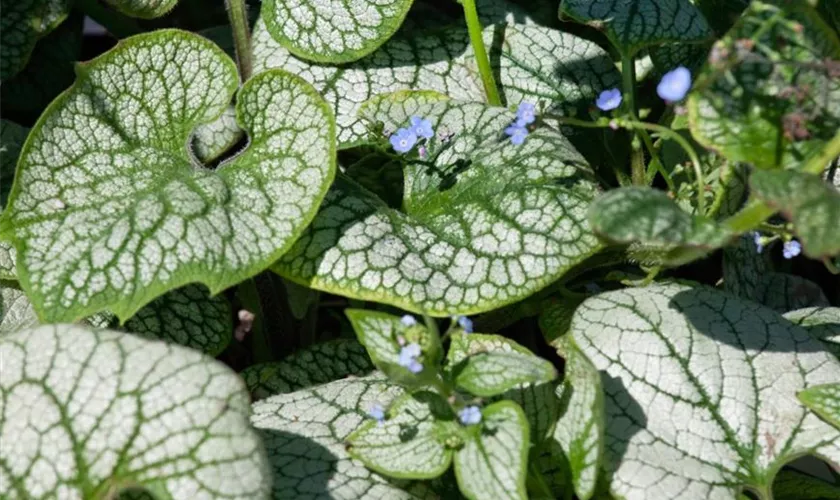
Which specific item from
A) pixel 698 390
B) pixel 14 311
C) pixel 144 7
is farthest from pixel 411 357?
pixel 144 7

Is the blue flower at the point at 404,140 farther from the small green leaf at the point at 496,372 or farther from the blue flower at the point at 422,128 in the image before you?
the small green leaf at the point at 496,372

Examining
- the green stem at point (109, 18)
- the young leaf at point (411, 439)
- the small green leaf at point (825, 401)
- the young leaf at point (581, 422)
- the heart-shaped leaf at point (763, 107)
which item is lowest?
the small green leaf at point (825, 401)

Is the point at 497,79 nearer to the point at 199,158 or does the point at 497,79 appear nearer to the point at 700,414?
the point at 199,158

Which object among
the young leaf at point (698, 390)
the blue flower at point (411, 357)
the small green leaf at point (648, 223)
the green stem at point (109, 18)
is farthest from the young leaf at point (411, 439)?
the green stem at point (109, 18)

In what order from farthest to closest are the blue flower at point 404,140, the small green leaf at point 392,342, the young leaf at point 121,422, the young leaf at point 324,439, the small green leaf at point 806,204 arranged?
1. the blue flower at point 404,140
2. the young leaf at point 324,439
3. the small green leaf at point 392,342
4. the young leaf at point 121,422
5. the small green leaf at point 806,204

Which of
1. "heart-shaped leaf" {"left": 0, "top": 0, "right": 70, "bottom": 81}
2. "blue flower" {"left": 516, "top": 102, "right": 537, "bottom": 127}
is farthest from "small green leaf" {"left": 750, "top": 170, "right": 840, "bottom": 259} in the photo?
"heart-shaped leaf" {"left": 0, "top": 0, "right": 70, "bottom": 81}

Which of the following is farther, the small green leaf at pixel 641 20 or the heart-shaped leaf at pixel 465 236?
the small green leaf at pixel 641 20

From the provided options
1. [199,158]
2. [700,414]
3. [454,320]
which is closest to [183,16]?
[199,158]

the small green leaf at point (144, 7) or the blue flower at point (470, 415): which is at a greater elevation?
the small green leaf at point (144, 7)

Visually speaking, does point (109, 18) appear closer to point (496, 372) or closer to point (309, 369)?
point (309, 369)
